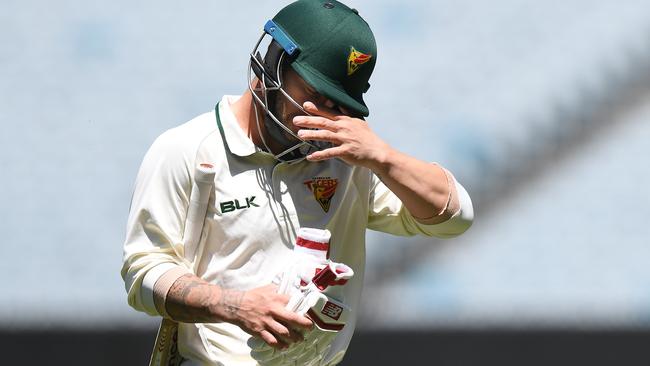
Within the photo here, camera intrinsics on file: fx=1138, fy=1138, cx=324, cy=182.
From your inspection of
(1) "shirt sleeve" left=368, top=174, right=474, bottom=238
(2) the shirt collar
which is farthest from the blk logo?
(1) "shirt sleeve" left=368, top=174, right=474, bottom=238

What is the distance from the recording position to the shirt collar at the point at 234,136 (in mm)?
2557

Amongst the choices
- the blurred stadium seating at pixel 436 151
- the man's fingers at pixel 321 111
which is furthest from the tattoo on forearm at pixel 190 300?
the blurred stadium seating at pixel 436 151

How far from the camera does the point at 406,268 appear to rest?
4309mm

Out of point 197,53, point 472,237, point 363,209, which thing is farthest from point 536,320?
point 363,209

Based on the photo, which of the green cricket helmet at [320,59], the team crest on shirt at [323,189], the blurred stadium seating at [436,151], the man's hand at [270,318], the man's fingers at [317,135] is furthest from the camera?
the blurred stadium seating at [436,151]

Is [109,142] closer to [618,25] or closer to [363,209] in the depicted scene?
[363,209]

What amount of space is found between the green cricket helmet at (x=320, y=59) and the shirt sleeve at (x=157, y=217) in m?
0.23

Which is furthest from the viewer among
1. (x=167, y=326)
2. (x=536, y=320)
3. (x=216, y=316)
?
(x=536, y=320)

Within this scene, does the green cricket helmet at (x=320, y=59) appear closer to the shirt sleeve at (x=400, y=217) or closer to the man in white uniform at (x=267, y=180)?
the man in white uniform at (x=267, y=180)

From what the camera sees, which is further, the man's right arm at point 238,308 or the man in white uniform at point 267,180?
the man in white uniform at point 267,180

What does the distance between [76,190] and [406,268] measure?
1274 mm

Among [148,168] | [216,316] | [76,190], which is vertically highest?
[76,190]

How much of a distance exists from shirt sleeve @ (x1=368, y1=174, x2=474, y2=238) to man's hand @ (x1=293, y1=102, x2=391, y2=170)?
0.25m

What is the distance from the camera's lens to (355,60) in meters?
2.52
